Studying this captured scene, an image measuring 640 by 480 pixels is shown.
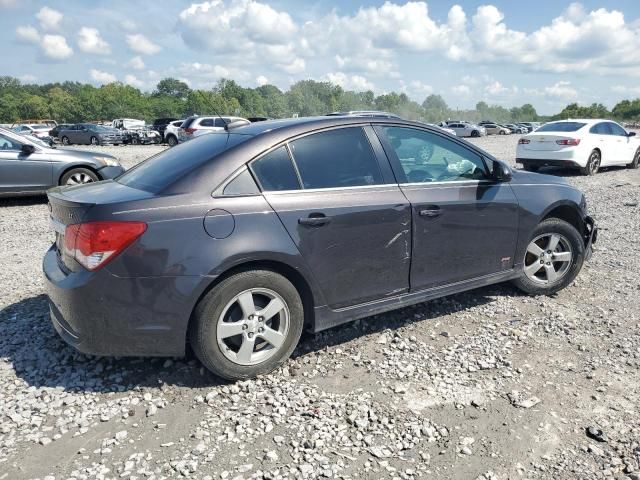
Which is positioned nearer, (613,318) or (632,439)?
(632,439)

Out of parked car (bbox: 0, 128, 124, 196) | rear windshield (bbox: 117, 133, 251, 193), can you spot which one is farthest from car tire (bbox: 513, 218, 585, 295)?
parked car (bbox: 0, 128, 124, 196)

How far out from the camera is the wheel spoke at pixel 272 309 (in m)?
3.20

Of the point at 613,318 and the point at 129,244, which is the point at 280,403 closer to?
the point at 129,244

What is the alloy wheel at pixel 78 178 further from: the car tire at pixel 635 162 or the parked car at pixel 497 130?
the parked car at pixel 497 130

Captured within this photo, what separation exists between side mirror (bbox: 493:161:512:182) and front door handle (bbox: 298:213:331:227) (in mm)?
1699

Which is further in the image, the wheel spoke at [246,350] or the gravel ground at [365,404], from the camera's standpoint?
the wheel spoke at [246,350]

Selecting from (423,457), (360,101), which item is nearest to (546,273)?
(423,457)

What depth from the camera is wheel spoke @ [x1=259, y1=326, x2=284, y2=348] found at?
10.6 ft

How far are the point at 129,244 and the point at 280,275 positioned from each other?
0.94m

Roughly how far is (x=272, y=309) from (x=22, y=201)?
895cm

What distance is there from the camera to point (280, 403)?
304 centimetres

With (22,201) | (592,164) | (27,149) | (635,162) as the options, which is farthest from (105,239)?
(635,162)

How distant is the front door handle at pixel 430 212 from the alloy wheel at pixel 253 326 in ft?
4.13

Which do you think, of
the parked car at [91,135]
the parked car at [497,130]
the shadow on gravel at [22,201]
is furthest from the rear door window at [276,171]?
the parked car at [497,130]
